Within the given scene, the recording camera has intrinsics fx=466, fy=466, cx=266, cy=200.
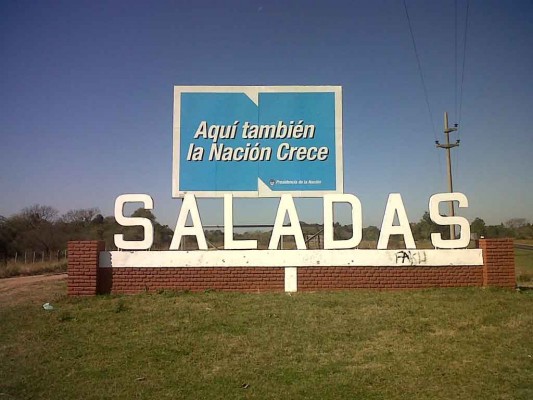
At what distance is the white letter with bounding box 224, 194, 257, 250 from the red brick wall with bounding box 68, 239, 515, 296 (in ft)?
1.98

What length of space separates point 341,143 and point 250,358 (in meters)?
8.50

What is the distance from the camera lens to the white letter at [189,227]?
12430mm

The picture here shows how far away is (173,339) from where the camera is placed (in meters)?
7.97

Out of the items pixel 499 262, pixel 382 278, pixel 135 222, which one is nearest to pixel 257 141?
pixel 135 222

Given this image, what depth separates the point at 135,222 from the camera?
41.9ft

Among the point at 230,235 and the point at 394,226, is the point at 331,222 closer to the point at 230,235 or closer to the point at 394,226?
the point at 394,226

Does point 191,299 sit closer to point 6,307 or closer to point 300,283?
point 300,283

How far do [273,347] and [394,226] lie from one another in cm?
626

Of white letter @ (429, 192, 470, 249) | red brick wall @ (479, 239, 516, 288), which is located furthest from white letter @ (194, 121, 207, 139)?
red brick wall @ (479, 239, 516, 288)

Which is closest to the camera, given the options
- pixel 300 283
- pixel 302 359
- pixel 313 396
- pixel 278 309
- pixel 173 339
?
pixel 313 396

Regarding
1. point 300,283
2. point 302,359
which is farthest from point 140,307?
point 302,359

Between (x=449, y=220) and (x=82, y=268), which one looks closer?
(x=82, y=268)

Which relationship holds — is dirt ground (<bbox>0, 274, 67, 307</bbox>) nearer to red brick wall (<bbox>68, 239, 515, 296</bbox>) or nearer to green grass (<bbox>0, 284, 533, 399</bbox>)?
green grass (<bbox>0, 284, 533, 399</bbox>)

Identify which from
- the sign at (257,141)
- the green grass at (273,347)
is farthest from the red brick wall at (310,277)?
the sign at (257,141)
